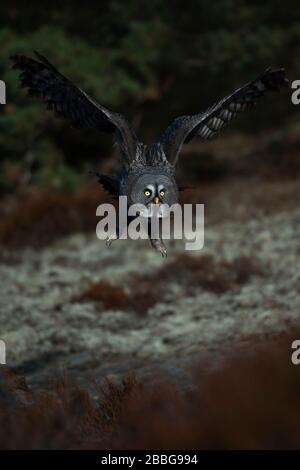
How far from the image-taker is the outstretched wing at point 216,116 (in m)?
4.93

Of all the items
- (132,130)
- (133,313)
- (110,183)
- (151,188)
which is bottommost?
(151,188)

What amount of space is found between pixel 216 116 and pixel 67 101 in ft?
3.49

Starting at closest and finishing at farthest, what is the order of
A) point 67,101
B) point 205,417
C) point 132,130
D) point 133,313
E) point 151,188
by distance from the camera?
point 205,417 < point 151,188 < point 132,130 < point 67,101 < point 133,313

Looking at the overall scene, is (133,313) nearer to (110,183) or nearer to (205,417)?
(110,183)

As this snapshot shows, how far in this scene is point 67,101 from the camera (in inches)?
210

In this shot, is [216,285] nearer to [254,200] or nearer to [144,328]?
[144,328]

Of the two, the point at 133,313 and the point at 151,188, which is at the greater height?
the point at 133,313

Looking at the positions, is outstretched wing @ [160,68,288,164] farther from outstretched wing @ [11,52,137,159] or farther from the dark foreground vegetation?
the dark foreground vegetation

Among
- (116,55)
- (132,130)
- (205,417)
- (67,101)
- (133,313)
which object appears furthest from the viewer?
(116,55)

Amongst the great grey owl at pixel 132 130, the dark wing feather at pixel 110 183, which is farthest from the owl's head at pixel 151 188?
the dark wing feather at pixel 110 183

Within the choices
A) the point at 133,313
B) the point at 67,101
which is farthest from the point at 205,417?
the point at 133,313

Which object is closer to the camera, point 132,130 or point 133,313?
point 132,130

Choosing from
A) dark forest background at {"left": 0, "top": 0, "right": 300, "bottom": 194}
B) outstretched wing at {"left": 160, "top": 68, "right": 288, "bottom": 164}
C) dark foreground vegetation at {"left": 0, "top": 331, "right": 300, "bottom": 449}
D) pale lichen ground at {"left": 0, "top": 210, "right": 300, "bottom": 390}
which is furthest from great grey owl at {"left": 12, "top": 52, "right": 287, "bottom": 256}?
dark forest background at {"left": 0, "top": 0, "right": 300, "bottom": 194}

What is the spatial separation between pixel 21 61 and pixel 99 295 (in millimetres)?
5216
